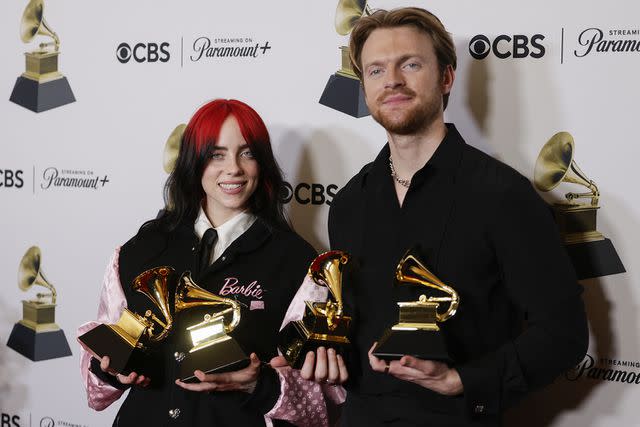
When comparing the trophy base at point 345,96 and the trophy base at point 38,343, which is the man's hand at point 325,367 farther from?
the trophy base at point 38,343

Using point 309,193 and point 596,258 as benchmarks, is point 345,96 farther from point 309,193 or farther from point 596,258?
point 596,258

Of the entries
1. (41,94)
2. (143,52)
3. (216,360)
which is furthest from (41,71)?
(216,360)

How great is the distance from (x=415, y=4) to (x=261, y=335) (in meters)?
0.94

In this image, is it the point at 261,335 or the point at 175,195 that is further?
the point at 175,195

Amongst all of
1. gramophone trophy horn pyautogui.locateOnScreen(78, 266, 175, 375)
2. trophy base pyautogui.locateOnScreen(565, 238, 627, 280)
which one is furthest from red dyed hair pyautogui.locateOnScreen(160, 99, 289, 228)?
trophy base pyautogui.locateOnScreen(565, 238, 627, 280)

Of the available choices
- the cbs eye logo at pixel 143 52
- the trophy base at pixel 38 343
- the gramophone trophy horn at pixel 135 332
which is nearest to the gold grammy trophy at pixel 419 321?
the gramophone trophy horn at pixel 135 332

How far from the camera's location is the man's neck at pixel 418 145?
1576mm

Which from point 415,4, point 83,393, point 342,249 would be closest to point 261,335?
point 342,249

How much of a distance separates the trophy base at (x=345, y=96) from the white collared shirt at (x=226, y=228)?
450 millimetres

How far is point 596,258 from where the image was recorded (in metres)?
1.87

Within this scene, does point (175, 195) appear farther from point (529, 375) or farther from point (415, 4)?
point (529, 375)

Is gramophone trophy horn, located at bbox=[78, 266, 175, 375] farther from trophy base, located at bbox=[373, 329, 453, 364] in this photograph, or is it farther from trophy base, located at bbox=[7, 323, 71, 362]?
trophy base, located at bbox=[7, 323, 71, 362]

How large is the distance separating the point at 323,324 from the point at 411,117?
44 centimetres

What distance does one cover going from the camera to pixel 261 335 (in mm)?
1805
